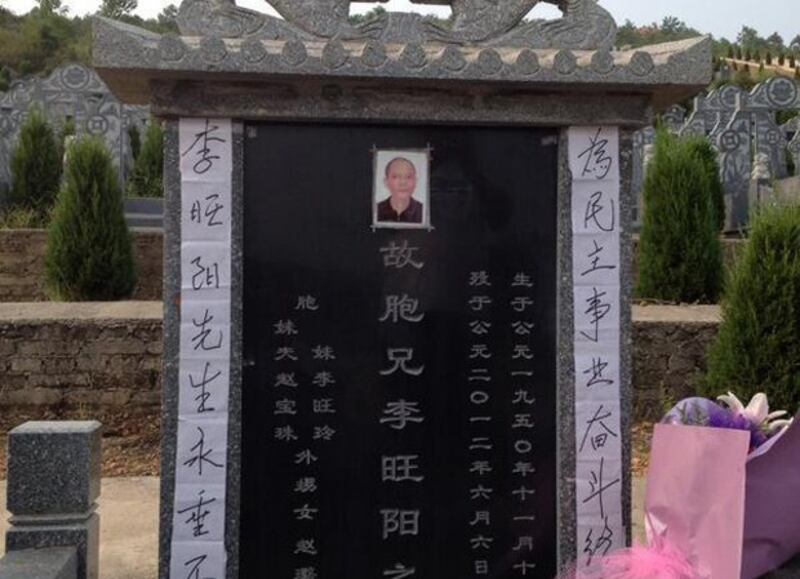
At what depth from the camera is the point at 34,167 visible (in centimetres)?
1334

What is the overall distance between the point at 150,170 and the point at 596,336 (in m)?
13.2

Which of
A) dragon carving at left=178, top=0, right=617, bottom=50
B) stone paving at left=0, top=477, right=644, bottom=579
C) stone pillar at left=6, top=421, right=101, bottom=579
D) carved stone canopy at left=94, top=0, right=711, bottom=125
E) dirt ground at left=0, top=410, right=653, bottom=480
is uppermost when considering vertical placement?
dragon carving at left=178, top=0, right=617, bottom=50

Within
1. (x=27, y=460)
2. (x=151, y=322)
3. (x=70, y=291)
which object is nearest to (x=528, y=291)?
(x=27, y=460)

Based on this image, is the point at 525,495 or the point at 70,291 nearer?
the point at 525,495

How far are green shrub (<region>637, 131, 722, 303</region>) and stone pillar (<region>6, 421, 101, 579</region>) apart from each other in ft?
20.4

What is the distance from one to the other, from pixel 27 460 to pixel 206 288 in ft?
2.69

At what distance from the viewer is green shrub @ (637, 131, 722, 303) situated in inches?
330

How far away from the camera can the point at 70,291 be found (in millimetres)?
9102

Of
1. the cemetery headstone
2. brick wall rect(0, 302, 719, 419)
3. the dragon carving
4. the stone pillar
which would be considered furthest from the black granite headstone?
the cemetery headstone

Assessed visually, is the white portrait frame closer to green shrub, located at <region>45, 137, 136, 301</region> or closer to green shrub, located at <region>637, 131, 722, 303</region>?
green shrub, located at <region>637, 131, 722, 303</region>

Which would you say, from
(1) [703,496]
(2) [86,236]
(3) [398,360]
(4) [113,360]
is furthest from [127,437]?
(1) [703,496]

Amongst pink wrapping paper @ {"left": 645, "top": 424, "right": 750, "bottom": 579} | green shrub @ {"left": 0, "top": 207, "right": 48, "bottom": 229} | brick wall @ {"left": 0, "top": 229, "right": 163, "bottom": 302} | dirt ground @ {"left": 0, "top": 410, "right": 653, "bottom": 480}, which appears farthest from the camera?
green shrub @ {"left": 0, "top": 207, "right": 48, "bottom": 229}

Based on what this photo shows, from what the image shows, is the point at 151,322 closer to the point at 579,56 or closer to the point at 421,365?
the point at 421,365

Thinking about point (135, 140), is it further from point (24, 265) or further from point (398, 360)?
point (398, 360)
